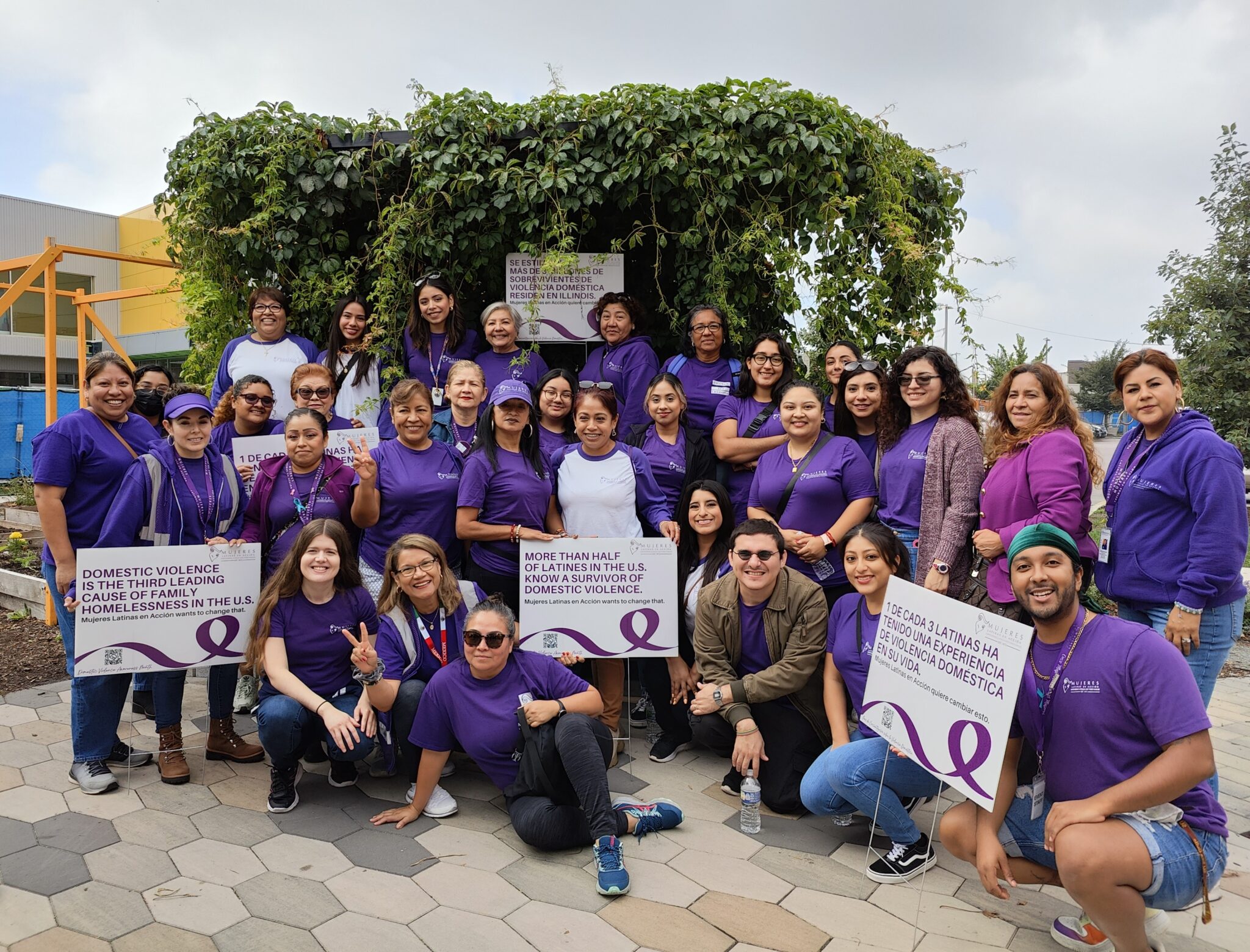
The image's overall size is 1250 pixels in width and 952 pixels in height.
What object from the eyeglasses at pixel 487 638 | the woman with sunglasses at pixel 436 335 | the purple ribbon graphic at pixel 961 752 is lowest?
the purple ribbon graphic at pixel 961 752

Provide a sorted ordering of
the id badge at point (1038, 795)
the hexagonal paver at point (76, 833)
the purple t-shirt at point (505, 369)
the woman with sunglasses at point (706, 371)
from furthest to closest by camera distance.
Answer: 1. the purple t-shirt at point (505, 369)
2. the woman with sunglasses at point (706, 371)
3. the hexagonal paver at point (76, 833)
4. the id badge at point (1038, 795)

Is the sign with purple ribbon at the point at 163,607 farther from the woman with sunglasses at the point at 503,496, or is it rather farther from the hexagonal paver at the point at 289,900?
the hexagonal paver at the point at 289,900

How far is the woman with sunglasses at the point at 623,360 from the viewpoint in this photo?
564 cm

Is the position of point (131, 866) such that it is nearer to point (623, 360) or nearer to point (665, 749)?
point (665, 749)

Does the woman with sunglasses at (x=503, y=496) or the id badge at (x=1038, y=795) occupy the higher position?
the woman with sunglasses at (x=503, y=496)

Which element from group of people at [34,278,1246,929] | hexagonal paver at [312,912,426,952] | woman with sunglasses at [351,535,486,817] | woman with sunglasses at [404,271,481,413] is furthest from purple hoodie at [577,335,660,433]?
hexagonal paver at [312,912,426,952]

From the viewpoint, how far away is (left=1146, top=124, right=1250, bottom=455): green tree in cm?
1124

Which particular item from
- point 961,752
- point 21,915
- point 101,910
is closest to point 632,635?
point 961,752

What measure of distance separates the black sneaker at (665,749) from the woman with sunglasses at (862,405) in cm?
182

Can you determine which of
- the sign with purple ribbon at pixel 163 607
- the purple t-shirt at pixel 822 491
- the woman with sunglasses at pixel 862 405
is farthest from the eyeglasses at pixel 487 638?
the woman with sunglasses at pixel 862 405

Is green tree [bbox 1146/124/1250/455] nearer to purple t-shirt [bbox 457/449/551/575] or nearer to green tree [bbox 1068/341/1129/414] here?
purple t-shirt [bbox 457/449/551/575]

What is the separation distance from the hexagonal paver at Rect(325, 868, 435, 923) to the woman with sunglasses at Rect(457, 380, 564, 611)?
59.4 inches

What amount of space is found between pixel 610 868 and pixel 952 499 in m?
2.22

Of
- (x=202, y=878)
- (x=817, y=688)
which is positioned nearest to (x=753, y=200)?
(x=817, y=688)
